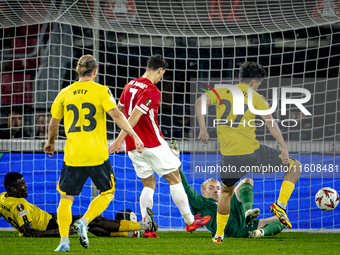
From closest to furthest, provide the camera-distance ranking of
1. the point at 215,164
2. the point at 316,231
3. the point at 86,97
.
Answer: the point at 86,97 → the point at 316,231 → the point at 215,164

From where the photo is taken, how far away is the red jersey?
4320mm

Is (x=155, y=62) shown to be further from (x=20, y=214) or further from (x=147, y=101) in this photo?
(x=20, y=214)

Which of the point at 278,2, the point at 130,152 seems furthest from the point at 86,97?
the point at 278,2

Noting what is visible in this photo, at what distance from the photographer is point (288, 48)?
1243 cm

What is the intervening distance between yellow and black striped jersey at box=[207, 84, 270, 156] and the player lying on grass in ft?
4.27

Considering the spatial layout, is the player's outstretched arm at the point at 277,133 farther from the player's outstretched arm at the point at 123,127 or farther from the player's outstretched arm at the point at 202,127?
the player's outstretched arm at the point at 123,127

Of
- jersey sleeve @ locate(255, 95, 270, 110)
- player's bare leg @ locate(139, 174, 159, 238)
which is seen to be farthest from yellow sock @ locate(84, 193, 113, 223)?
jersey sleeve @ locate(255, 95, 270, 110)

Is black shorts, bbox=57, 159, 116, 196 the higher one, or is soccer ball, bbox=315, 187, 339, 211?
black shorts, bbox=57, 159, 116, 196

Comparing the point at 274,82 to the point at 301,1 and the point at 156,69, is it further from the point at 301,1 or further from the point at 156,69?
the point at 156,69

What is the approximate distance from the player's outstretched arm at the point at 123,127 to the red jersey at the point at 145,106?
10 cm

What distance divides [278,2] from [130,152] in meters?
2.86

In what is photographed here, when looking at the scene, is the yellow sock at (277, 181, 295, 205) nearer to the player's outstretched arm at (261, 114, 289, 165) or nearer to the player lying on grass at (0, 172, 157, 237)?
the player's outstretched arm at (261, 114, 289, 165)

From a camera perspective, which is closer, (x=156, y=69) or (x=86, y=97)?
(x=86, y=97)

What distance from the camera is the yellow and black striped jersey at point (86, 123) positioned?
3.56 m
